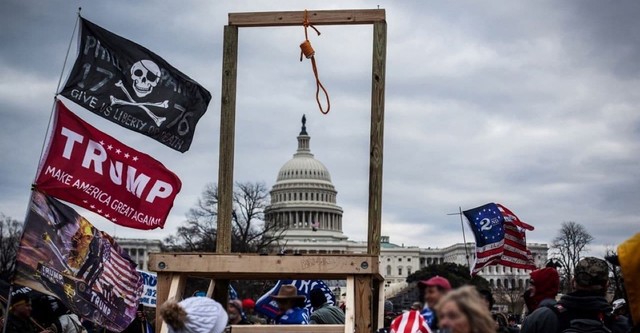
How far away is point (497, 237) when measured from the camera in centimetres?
1562

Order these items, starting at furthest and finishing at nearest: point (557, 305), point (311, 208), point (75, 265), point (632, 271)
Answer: point (311, 208) < point (75, 265) < point (557, 305) < point (632, 271)

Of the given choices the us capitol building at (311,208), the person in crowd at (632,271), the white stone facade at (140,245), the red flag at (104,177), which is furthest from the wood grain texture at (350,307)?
the white stone facade at (140,245)

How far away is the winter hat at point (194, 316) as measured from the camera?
20.0 feet

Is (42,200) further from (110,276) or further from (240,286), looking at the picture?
(240,286)

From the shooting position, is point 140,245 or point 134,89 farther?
point 140,245

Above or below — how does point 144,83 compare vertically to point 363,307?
above

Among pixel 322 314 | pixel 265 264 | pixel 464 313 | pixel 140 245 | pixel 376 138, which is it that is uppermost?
pixel 140 245

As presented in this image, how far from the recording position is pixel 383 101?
7.76 metres

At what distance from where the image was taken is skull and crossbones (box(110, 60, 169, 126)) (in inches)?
348

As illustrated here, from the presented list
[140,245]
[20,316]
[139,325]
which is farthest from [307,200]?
[20,316]

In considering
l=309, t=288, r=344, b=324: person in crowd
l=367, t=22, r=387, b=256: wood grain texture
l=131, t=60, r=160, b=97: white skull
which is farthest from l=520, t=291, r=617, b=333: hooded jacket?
l=131, t=60, r=160, b=97: white skull

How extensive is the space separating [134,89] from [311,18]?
78.4 inches

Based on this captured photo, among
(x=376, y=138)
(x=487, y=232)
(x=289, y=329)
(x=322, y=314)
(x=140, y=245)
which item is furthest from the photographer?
(x=140, y=245)

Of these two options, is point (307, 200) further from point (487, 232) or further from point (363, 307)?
point (363, 307)
